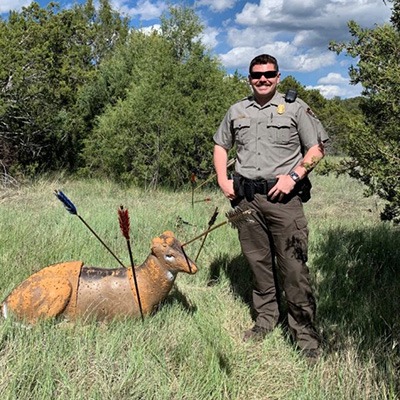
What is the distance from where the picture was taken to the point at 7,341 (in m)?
2.60

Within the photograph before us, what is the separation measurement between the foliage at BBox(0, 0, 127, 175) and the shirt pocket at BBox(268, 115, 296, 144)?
8030 millimetres

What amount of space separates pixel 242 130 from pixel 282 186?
1.86ft

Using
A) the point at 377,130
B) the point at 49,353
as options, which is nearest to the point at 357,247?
the point at 377,130

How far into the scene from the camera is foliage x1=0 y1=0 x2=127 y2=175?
9969 millimetres

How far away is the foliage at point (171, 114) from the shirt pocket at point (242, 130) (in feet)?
21.7

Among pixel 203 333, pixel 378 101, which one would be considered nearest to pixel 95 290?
pixel 203 333

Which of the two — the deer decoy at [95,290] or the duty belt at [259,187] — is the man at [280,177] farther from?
the deer decoy at [95,290]

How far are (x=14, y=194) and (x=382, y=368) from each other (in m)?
7.97

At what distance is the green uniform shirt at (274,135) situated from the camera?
318 centimetres

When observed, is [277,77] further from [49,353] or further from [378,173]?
[49,353]

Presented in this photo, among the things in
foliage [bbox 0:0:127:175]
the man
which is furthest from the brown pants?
foliage [bbox 0:0:127:175]

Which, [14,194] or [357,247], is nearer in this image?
[357,247]

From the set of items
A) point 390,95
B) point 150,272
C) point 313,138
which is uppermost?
point 390,95

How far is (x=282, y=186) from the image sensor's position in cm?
311
